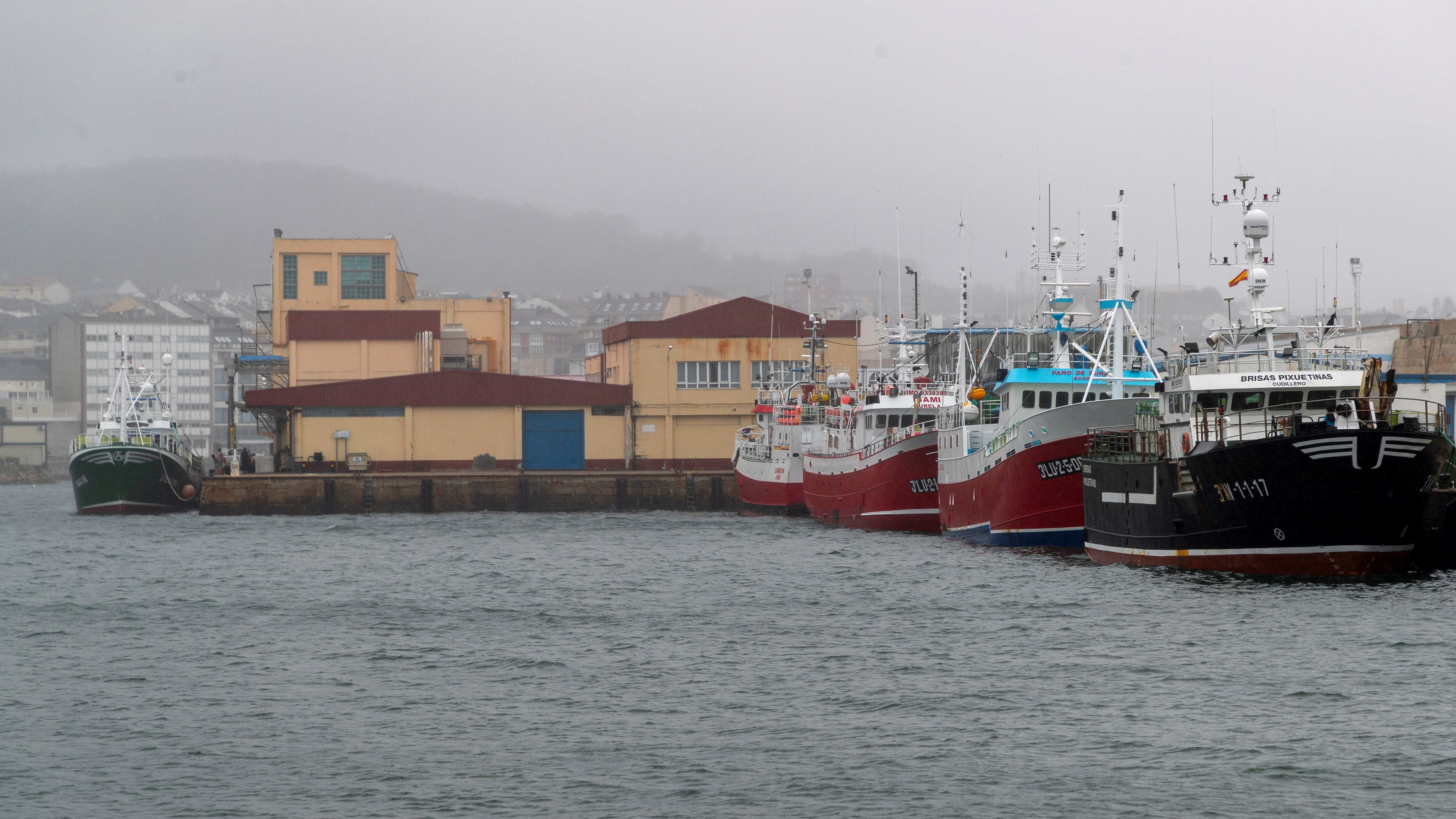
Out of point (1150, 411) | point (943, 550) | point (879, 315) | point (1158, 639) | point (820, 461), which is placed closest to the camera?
point (1158, 639)

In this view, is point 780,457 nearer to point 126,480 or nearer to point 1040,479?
point 1040,479

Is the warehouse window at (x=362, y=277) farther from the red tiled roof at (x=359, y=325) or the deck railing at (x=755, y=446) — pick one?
the deck railing at (x=755, y=446)

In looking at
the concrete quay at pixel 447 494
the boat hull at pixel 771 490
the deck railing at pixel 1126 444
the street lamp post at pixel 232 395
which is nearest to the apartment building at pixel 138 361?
the street lamp post at pixel 232 395

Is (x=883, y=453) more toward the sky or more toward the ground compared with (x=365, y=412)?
more toward the ground

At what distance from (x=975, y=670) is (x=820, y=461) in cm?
3546

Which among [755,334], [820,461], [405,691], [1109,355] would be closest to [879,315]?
[755,334]

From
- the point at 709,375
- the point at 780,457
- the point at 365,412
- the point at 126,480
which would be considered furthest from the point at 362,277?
the point at 780,457

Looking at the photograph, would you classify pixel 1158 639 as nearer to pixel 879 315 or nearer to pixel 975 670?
pixel 975 670

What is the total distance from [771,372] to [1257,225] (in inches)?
1614

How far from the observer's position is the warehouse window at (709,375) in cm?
7606

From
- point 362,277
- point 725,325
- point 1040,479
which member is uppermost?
point 362,277

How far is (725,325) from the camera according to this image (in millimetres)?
76250

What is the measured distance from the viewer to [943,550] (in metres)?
41.5

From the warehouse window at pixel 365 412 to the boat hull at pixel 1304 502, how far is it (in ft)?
160
